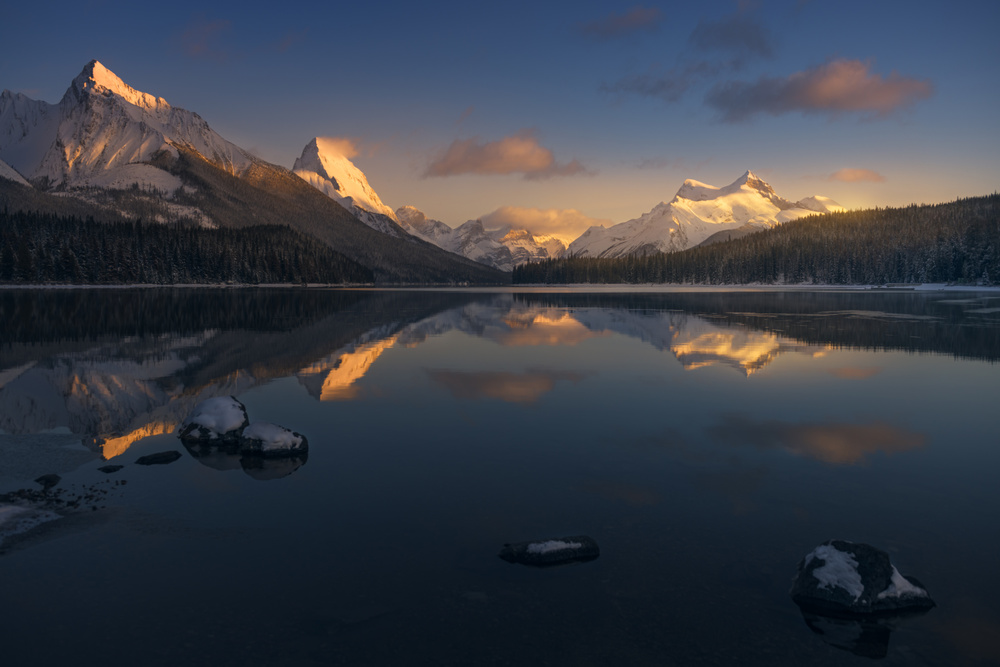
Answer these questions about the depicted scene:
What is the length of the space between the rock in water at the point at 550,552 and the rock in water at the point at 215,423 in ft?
34.2

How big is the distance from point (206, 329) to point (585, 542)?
152 feet

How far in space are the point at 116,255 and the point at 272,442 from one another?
16899 cm

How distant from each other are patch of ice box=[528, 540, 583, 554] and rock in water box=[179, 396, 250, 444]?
35.0ft

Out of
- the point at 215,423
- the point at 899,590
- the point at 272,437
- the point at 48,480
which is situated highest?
the point at 215,423

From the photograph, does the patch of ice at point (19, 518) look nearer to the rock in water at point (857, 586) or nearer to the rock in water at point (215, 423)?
the rock in water at point (215, 423)

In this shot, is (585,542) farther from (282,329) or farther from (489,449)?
(282,329)

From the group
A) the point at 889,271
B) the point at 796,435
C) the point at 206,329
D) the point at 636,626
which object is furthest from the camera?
the point at 889,271

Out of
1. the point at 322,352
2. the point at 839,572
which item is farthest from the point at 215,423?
the point at 322,352

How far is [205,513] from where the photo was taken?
→ 12609 mm

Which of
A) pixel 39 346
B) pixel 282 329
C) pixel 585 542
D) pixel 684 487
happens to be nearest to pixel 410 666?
pixel 585 542

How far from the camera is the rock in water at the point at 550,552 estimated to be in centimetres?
1044

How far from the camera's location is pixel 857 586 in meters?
9.20

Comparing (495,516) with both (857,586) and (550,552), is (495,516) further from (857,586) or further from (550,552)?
(857,586)

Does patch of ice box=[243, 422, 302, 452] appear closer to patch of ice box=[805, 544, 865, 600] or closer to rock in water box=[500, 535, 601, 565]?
rock in water box=[500, 535, 601, 565]
